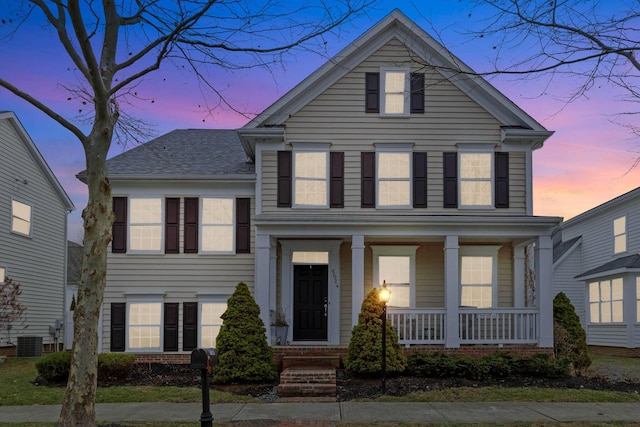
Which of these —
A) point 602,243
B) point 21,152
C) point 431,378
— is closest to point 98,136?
point 431,378

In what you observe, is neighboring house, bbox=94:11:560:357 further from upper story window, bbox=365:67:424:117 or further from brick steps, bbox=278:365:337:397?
brick steps, bbox=278:365:337:397

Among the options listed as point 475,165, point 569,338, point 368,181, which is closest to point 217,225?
point 368,181

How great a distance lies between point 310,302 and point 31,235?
12044 mm

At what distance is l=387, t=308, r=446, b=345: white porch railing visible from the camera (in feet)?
55.0

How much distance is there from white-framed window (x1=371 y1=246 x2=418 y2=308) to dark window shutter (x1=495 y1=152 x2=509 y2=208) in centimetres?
258

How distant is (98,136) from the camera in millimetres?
9328

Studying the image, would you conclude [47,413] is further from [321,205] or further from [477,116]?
[477,116]

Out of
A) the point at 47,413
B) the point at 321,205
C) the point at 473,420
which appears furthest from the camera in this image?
the point at 321,205

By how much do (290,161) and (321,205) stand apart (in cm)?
143

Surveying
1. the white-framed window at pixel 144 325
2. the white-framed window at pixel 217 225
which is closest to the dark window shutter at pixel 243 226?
the white-framed window at pixel 217 225

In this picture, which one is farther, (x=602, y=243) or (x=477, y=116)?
(x=602, y=243)

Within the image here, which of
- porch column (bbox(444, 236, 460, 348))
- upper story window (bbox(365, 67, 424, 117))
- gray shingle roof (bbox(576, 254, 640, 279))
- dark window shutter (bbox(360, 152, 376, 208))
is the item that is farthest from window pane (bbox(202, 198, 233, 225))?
gray shingle roof (bbox(576, 254, 640, 279))

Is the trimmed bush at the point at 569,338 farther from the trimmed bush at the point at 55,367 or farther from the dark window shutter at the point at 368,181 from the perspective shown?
the trimmed bush at the point at 55,367

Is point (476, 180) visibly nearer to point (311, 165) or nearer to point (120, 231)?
point (311, 165)
